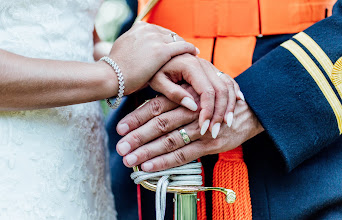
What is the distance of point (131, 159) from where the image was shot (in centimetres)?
78

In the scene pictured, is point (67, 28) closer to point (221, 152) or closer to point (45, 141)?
point (45, 141)

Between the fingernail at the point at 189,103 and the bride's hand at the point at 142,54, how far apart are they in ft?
0.26

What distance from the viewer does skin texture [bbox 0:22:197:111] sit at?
0.68 metres

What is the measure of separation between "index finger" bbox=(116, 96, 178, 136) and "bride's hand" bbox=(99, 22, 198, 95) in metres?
0.05

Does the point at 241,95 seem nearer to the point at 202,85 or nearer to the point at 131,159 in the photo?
the point at 202,85

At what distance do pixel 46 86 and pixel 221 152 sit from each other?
0.36 metres

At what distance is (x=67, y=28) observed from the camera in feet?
2.72

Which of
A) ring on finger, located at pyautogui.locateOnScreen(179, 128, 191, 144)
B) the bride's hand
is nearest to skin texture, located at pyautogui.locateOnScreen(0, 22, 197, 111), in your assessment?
the bride's hand

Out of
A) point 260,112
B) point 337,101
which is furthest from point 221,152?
point 337,101

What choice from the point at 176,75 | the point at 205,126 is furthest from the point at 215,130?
the point at 176,75

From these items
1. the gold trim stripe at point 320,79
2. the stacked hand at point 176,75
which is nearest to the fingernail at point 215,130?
the stacked hand at point 176,75

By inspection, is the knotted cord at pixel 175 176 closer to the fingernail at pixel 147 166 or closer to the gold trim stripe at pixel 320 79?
the fingernail at pixel 147 166

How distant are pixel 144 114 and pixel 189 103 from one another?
0.09 m

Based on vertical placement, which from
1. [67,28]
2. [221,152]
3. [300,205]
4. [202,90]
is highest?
[67,28]
